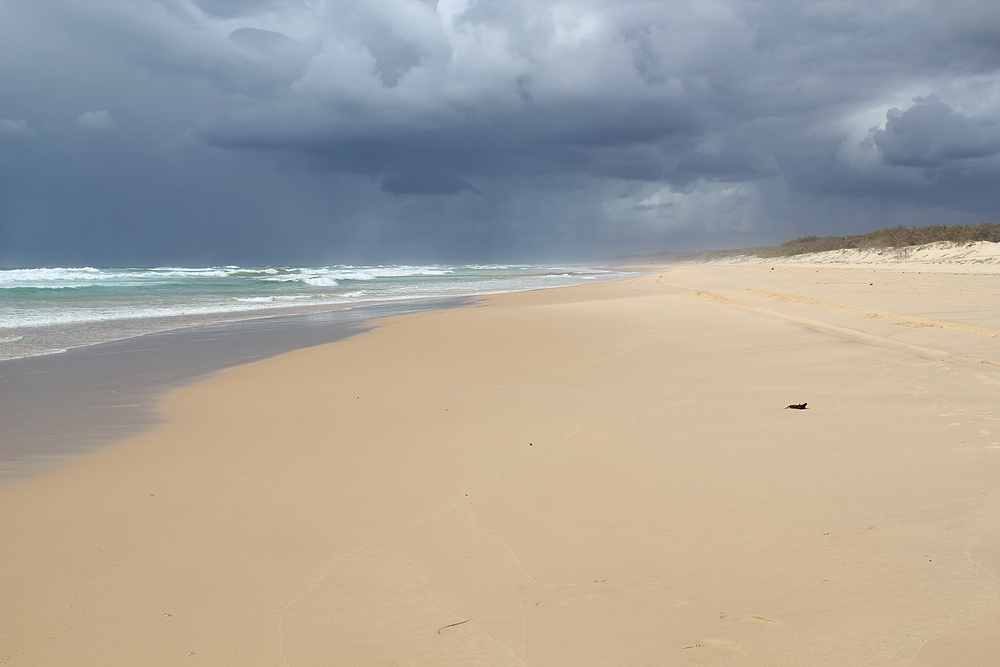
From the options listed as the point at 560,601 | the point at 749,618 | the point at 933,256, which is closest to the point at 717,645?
the point at 749,618

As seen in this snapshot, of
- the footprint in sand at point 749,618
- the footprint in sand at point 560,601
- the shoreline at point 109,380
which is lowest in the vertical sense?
the footprint in sand at point 749,618

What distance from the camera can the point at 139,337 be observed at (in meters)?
12.0

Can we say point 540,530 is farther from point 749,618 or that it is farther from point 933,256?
point 933,256

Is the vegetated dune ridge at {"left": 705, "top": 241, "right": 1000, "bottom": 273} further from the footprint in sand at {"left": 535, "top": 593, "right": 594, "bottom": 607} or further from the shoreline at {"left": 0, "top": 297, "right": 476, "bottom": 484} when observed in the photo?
the footprint in sand at {"left": 535, "top": 593, "right": 594, "bottom": 607}

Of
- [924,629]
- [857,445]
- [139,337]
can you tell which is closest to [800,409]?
[857,445]

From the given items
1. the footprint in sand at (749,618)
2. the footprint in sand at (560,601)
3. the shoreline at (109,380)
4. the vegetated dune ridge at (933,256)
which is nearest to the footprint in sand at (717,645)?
the footprint in sand at (749,618)

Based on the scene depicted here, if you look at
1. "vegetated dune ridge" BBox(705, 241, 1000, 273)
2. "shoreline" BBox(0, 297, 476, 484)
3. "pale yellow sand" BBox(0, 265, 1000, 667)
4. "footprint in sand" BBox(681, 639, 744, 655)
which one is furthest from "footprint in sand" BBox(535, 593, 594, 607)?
"vegetated dune ridge" BBox(705, 241, 1000, 273)

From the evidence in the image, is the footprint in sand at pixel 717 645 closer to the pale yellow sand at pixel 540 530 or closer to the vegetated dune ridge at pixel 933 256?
the pale yellow sand at pixel 540 530

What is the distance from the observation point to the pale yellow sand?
6.83 ft

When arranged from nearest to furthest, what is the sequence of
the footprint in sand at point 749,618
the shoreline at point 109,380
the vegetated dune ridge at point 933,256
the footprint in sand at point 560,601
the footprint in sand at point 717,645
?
the footprint in sand at point 717,645, the footprint in sand at point 749,618, the footprint in sand at point 560,601, the shoreline at point 109,380, the vegetated dune ridge at point 933,256

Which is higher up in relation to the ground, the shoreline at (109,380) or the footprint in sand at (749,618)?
the shoreline at (109,380)

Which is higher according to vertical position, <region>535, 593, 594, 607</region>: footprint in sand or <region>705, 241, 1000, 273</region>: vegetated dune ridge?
<region>705, 241, 1000, 273</region>: vegetated dune ridge

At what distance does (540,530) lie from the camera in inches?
113

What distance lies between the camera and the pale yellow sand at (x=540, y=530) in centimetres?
208
